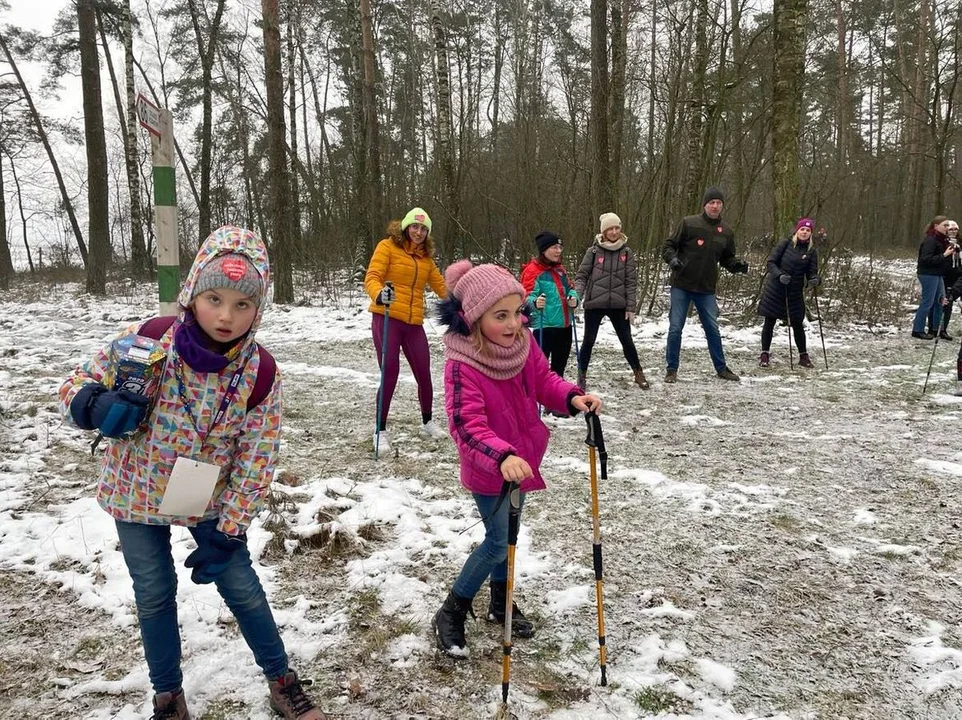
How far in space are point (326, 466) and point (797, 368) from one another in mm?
6598

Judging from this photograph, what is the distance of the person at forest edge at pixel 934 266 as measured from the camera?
401 inches

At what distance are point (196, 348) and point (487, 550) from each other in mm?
1473

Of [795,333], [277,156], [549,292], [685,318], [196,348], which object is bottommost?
[795,333]

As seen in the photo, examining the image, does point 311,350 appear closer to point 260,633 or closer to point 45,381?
point 45,381

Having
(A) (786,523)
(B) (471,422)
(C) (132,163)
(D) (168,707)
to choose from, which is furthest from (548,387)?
(C) (132,163)

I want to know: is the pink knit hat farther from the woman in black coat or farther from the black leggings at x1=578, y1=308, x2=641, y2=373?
the woman in black coat

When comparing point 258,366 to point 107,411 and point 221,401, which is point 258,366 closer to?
point 221,401

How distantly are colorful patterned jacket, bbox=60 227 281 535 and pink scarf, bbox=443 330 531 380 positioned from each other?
81 centimetres

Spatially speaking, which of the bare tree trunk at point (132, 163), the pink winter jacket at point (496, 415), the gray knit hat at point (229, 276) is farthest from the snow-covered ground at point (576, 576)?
the bare tree trunk at point (132, 163)

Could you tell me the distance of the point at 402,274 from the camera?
5.58 metres

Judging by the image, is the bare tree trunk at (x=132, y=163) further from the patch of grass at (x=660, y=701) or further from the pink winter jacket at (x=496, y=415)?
the patch of grass at (x=660, y=701)

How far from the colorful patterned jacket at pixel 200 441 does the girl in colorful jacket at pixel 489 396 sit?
770 millimetres

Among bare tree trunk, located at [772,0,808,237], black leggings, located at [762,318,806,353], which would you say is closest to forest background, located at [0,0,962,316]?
bare tree trunk, located at [772,0,808,237]

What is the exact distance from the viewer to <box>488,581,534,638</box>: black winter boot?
2977 millimetres
